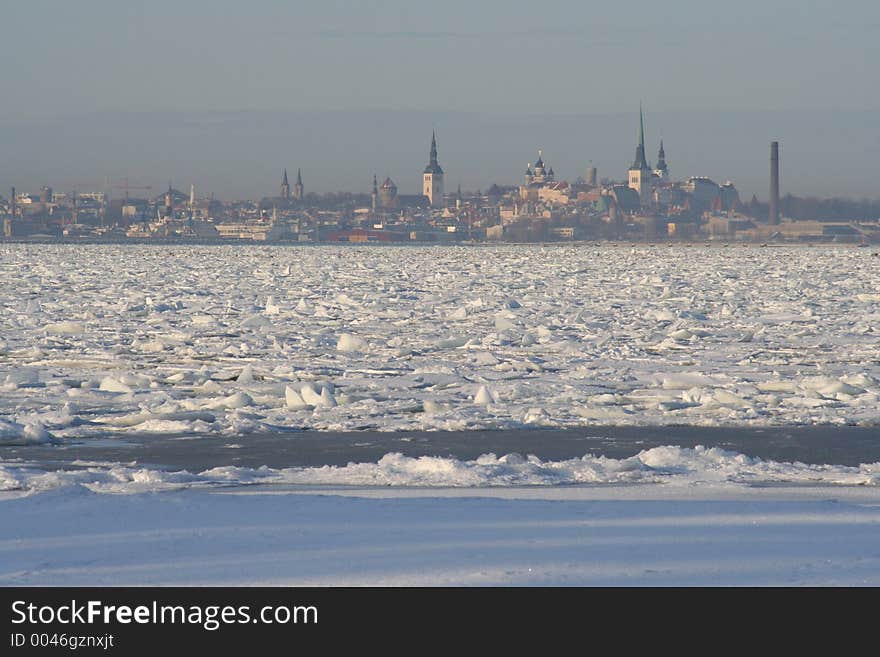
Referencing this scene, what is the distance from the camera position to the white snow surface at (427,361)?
7.84 m

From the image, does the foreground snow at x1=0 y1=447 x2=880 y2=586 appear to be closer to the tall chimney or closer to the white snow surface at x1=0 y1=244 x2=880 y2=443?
the white snow surface at x1=0 y1=244 x2=880 y2=443

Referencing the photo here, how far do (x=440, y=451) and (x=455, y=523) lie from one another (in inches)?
79.1

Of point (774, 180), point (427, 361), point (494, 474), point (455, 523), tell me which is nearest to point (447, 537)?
point (455, 523)

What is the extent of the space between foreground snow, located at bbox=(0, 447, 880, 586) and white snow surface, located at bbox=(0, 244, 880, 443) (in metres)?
1.70

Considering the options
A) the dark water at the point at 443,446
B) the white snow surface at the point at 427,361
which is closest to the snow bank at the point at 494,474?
the dark water at the point at 443,446

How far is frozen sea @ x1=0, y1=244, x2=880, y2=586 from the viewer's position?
163 inches

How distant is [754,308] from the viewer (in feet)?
57.9

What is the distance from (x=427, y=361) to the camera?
36.0ft

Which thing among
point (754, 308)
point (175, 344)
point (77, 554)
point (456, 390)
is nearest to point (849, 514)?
point (77, 554)

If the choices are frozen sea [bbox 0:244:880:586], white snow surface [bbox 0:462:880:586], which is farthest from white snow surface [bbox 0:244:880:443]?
white snow surface [bbox 0:462:880:586]

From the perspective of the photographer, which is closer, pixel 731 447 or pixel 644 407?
pixel 731 447

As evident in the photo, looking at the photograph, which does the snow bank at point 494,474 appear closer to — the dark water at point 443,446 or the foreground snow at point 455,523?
the foreground snow at point 455,523
